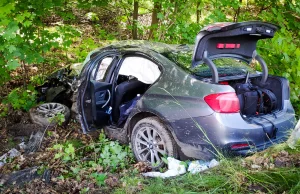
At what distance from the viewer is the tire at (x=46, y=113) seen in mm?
5504

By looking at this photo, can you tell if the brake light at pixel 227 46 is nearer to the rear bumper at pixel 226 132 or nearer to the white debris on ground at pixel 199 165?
the rear bumper at pixel 226 132

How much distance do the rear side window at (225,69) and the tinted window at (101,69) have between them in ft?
5.24

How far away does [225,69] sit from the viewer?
14.0 feet

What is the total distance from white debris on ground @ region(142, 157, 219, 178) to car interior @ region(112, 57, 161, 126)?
1286 millimetres

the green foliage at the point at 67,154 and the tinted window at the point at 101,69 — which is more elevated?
the tinted window at the point at 101,69

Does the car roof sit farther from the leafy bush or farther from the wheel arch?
the leafy bush

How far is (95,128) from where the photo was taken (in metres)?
4.83

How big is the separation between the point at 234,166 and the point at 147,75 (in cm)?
193

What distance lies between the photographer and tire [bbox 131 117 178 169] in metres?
3.96

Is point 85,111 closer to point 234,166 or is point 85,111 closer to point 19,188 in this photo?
point 19,188

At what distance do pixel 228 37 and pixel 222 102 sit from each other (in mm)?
888

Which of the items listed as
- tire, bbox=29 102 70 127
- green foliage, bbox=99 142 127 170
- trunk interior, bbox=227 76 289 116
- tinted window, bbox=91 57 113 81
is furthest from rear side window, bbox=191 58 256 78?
tire, bbox=29 102 70 127

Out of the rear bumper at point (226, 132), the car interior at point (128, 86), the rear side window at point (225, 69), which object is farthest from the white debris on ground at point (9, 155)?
the rear side window at point (225, 69)

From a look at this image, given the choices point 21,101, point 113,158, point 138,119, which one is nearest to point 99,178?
point 113,158
